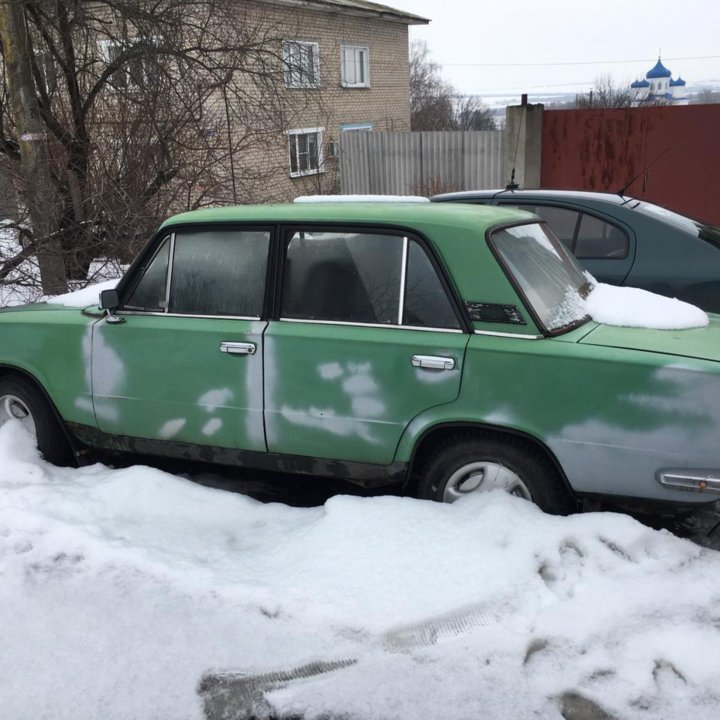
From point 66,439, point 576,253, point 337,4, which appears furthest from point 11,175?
point 337,4

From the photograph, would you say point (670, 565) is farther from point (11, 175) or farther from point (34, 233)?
point (11, 175)

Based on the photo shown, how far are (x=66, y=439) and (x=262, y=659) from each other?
7.54 ft

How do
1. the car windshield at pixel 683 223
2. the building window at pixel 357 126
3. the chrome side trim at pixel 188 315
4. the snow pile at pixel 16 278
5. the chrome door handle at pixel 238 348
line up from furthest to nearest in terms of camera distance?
the building window at pixel 357 126 → the snow pile at pixel 16 278 → the car windshield at pixel 683 223 → the chrome side trim at pixel 188 315 → the chrome door handle at pixel 238 348

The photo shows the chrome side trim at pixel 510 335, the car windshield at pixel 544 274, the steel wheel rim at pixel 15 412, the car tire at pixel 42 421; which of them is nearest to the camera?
the chrome side trim at pixel 510 335

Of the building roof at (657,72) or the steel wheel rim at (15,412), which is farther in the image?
the building roof at (657,72)

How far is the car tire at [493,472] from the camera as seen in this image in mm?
3127

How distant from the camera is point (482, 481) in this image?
10.6 feet

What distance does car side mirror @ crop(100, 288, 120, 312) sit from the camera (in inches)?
149

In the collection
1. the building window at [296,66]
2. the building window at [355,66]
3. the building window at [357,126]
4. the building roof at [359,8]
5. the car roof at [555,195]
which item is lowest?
the car roof at [555,195]

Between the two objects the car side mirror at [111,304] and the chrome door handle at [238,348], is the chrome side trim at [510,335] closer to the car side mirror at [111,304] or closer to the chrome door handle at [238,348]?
the chrome door handle at [238,348]

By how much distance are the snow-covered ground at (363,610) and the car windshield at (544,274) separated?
2.88 feet

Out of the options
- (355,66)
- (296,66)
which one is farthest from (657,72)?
(296,66)

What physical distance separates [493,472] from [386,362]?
697 millimetres

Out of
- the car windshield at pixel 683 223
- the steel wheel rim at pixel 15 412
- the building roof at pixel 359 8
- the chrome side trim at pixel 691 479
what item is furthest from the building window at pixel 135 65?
the building roof at pixel 359 8
